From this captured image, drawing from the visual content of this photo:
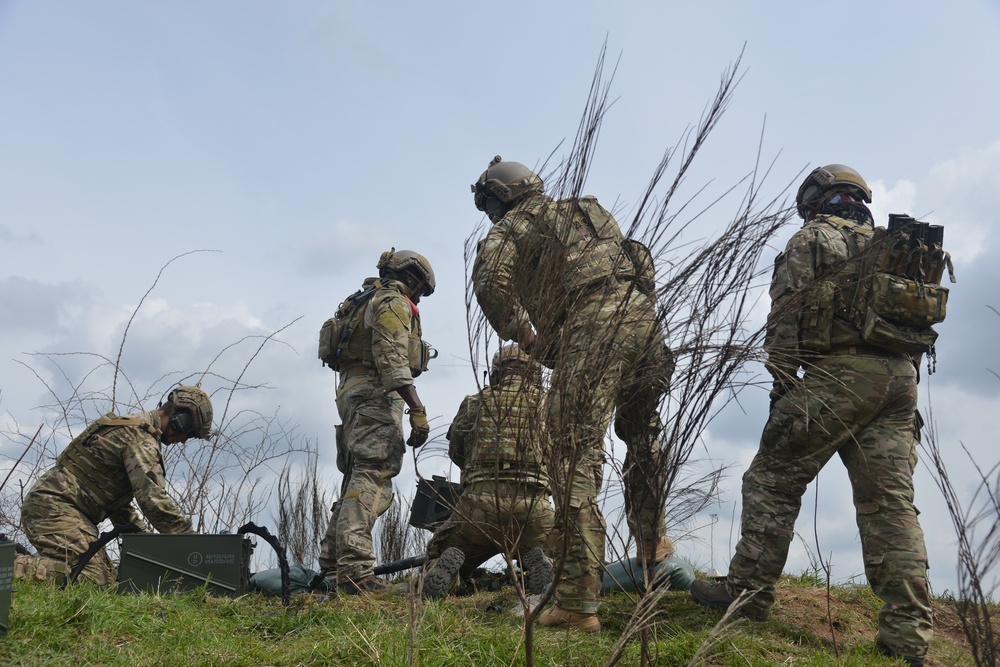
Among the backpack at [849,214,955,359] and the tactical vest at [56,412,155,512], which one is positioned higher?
the backpack at [849,214,955,359]

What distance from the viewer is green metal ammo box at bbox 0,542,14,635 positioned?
379 centimetres

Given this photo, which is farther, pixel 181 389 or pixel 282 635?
pixel 181 389

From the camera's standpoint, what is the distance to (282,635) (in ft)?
13.6

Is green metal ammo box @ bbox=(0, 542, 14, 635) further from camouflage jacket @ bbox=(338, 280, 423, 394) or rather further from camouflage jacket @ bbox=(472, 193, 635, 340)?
camouflage jacket @ bbox=(338, 280, 423, 394)

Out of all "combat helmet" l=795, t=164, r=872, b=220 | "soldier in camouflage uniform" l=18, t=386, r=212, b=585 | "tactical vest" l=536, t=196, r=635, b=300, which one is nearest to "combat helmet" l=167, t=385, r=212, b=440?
"soldier in camouflage uniform" l=18, t=386, r=212, b=585

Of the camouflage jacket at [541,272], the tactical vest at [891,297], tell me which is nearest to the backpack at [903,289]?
the tactical vest at [891,297]

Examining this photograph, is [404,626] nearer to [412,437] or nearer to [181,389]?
[412,437]

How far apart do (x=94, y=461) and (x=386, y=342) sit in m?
2.13

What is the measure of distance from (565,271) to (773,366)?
768 mm

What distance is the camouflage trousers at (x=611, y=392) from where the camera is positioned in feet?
9.35

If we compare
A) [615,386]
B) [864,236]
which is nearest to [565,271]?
[615,386]

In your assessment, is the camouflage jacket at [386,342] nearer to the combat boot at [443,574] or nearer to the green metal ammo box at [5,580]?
the combat boot at [443,574]

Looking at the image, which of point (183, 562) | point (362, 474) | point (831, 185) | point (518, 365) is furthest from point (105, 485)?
point (831, 185)

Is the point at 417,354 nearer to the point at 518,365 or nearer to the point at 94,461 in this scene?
the point at 94,461
